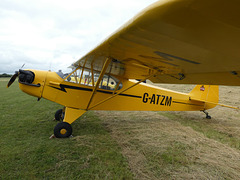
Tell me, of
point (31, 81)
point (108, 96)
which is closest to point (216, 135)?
point (108, 96)

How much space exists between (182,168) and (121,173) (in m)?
1.15

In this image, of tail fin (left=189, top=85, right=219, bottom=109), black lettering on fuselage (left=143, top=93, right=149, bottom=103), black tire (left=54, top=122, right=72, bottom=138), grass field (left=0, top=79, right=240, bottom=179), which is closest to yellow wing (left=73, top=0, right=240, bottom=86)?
grass field (left=0, top=79, right=240, bottom=179)

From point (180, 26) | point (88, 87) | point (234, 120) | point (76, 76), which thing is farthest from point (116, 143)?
point (234, 120)

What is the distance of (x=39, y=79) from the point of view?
3646 millimetres

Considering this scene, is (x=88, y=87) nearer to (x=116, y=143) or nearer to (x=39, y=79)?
(x=39, y=79)

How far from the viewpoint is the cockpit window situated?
392cm

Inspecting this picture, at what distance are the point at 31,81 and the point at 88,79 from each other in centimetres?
151

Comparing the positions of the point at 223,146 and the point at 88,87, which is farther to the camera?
the point at 88,87

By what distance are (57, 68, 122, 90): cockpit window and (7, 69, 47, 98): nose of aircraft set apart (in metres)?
0.52

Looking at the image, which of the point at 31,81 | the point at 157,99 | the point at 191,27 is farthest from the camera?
the point at 157,99

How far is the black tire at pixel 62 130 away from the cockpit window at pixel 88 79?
128 cm

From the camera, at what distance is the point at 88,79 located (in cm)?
411

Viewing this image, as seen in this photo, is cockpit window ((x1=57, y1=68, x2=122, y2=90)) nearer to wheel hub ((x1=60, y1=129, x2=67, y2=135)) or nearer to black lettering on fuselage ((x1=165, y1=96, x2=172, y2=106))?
wheel hub ((x1=60, y1=129, x2=67, y2=135))

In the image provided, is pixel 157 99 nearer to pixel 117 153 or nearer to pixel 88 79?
pixel 88 79
